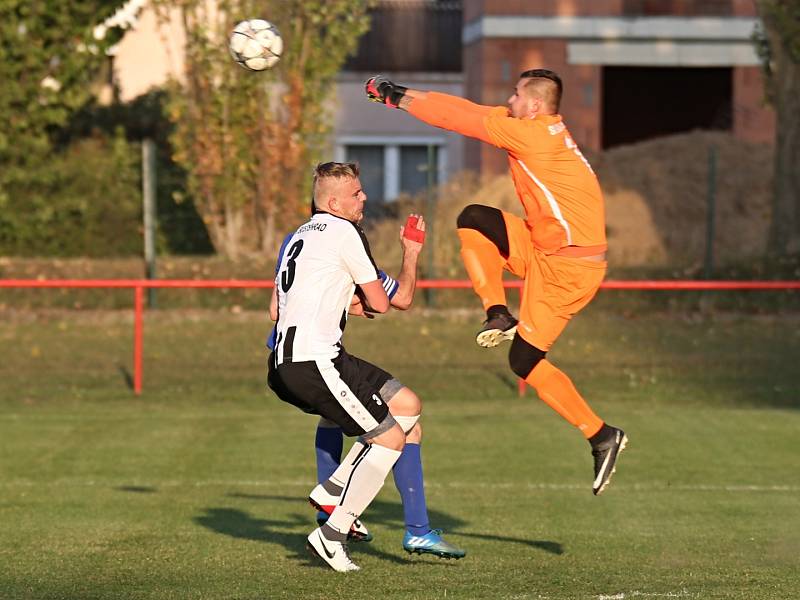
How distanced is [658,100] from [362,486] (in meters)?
32.9

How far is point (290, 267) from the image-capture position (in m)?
7.78

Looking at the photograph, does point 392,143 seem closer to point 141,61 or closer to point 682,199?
point 141,61

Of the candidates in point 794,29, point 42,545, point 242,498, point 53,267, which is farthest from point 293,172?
point 42,545

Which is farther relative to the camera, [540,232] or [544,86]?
[540,232]

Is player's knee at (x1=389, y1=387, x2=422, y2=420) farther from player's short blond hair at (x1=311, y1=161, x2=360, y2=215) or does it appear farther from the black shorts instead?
player's short blond hair at (x1=311, y1=161, x2=360, y2=215)

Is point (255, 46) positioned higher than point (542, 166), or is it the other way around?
point (255, 46)

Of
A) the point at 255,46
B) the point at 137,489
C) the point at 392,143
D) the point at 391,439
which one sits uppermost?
the point at 255,46

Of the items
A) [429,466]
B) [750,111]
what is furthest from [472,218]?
[750,111]

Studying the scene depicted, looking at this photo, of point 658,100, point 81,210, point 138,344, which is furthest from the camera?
point 658,100

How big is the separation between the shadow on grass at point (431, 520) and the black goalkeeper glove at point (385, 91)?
8.26ft

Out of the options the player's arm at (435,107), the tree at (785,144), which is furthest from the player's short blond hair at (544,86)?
the tree at (785,144)

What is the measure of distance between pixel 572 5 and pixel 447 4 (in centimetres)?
772

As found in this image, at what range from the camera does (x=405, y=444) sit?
26.7 feet

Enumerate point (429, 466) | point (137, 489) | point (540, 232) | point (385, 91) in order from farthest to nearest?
1. point (429, 466)
2. point (137, 489)
3. point (540, 232)
4. point (385, 91)
